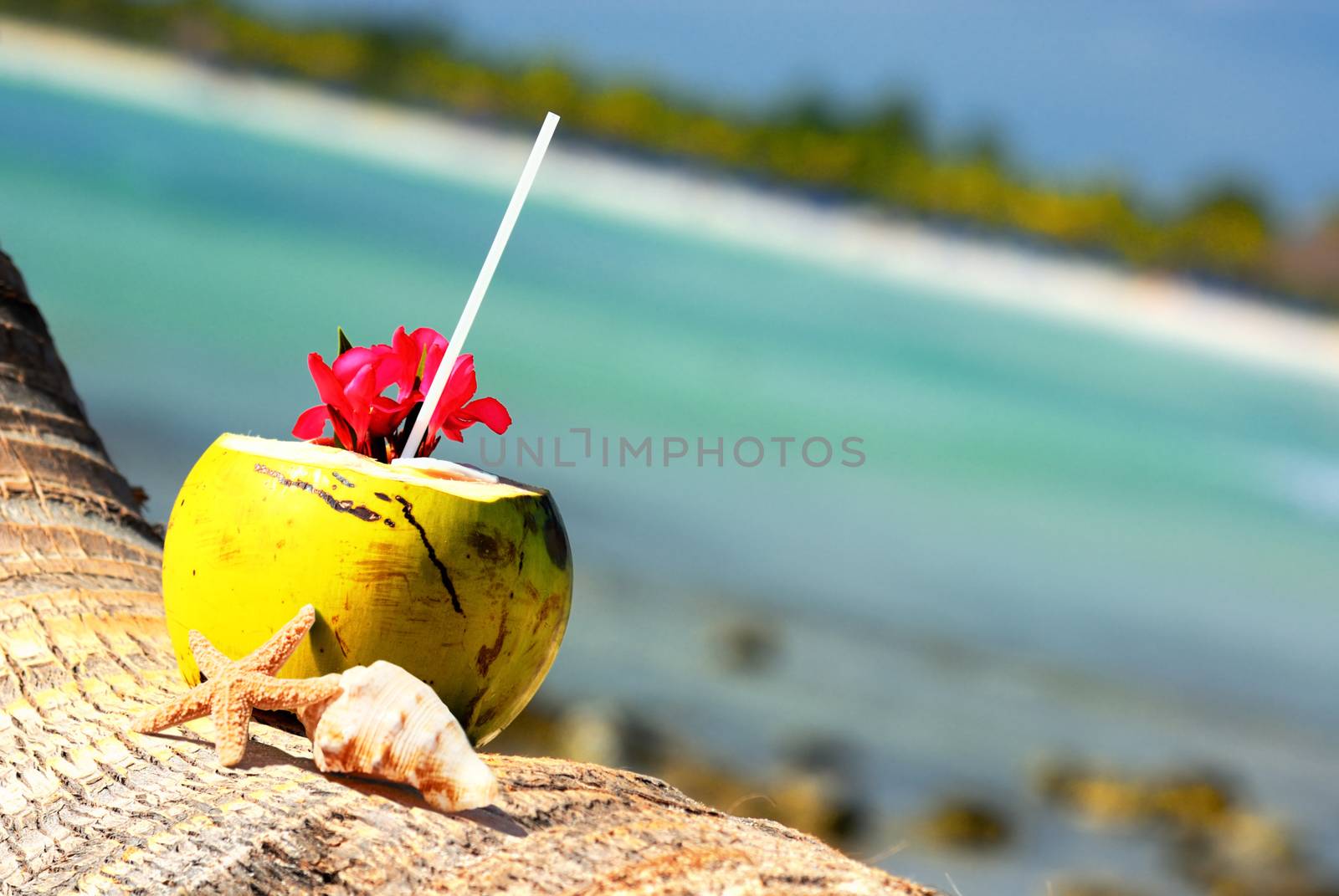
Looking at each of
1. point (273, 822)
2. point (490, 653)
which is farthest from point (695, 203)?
point (273, 822)

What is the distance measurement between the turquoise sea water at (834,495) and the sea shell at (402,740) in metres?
3.70

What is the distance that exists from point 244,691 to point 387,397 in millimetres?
384

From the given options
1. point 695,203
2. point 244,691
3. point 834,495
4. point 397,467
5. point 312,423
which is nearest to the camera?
point 244,691

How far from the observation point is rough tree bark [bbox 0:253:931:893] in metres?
1.41

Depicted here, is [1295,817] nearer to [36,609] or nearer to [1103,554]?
[36,609]

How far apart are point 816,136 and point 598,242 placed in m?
38.9

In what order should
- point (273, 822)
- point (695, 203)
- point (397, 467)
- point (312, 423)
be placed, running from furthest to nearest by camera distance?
1. point (695, 203)
2. point (312, 423)
3. point (397, 467)
4. point (273, 822)

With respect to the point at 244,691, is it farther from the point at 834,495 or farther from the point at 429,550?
the point at 834,495

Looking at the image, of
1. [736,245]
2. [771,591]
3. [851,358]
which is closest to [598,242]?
[736,245]

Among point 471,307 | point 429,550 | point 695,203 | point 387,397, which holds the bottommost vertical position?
point 429,550

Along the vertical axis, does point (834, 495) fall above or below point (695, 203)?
below

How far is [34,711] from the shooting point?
1.71 m

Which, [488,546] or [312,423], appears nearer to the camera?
[488,546]

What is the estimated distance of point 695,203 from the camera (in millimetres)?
69562
